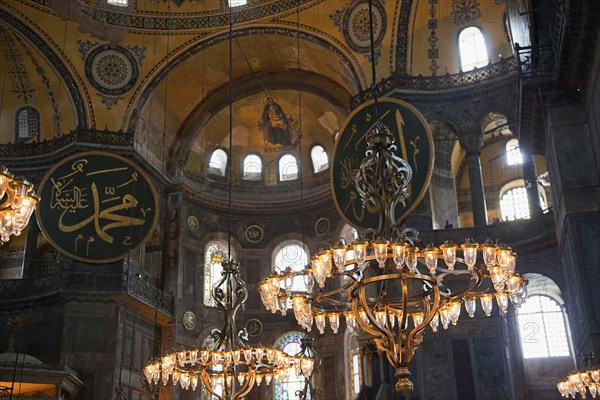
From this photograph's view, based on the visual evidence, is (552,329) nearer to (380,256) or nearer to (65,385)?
(65,385)

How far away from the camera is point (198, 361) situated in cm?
920

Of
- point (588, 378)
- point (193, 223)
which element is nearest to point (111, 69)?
point (193, 223)

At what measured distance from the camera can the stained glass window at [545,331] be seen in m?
17.1

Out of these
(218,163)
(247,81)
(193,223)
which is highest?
(247,81)

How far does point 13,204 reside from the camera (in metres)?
5.90

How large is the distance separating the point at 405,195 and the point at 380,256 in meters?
0.77

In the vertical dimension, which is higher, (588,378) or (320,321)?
(320,321)

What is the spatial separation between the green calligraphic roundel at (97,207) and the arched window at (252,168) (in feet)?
18.9

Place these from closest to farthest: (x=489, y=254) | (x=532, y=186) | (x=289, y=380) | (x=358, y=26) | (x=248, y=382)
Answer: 1. (x=489, y=254)
2. (x=248, y=382)
3. (x=532, y=186)
4. (x=358, y=26)
5. (x=289, y=380)

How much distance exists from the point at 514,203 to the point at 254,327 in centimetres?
734

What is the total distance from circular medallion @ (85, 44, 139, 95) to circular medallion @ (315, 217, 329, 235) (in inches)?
216

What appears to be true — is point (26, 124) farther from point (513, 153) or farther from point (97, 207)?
point (513, 153)

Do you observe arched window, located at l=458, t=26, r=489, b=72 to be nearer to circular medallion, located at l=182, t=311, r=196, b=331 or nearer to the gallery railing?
the gallery railing

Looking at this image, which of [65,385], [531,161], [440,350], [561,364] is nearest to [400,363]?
[440,350]
